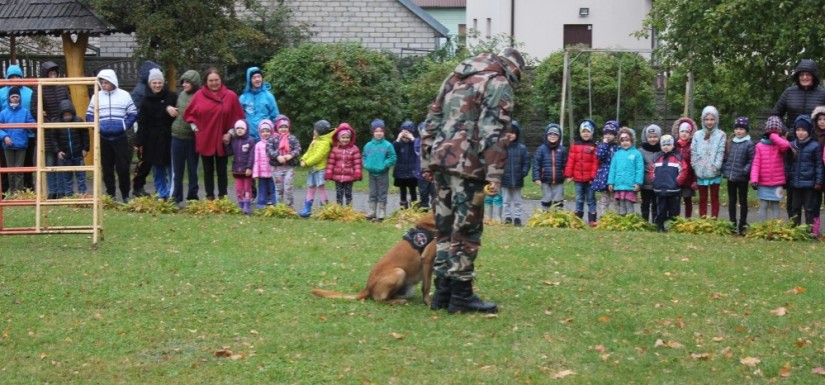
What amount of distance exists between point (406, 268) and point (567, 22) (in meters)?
30.9

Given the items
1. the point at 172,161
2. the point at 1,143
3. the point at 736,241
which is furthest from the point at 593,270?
the point at 1,143

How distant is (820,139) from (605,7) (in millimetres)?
24989

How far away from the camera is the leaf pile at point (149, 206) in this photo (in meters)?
15.7

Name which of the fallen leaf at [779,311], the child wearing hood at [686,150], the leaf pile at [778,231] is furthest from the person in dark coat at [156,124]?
the fallen leaf at [779,311]

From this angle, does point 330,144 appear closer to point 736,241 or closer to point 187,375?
point 736,241

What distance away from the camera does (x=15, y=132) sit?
1691cm

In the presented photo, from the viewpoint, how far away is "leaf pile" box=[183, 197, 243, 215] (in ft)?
51.3

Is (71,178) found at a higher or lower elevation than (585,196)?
higher

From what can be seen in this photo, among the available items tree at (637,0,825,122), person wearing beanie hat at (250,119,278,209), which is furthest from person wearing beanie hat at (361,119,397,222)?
tree at (637,0,825,122)

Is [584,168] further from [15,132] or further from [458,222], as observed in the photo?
[15,132]

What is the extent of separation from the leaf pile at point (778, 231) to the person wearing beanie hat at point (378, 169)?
4.85 metres

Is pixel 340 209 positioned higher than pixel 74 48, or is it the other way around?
pixel 74 48

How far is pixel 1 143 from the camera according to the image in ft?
56.3

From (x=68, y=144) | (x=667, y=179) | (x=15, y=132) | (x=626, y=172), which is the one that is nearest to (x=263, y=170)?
(x=68, y=144)
